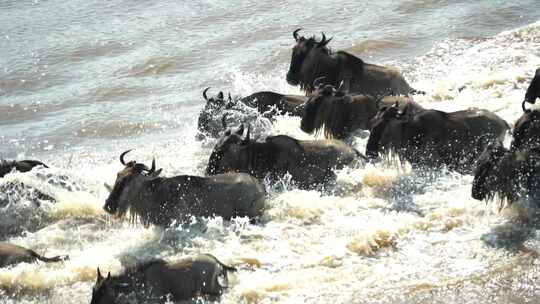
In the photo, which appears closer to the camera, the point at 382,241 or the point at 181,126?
the point at 382,241

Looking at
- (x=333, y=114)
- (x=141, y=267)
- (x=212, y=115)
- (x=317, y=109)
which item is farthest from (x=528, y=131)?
(x=212, y=115)

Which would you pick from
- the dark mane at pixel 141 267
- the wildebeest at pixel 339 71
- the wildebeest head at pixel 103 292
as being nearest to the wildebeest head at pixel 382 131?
the wildebeest at pixel 339 71

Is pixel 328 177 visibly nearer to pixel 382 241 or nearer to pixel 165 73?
pixel 382 241

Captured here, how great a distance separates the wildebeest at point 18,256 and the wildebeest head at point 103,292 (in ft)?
4.49

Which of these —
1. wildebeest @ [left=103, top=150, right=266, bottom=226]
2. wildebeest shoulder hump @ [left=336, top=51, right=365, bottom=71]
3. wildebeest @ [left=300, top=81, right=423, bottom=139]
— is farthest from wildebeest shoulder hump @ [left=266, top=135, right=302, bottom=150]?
wildebeest shoulder hump @ [left=336, top=51, right=365, bottom=71]

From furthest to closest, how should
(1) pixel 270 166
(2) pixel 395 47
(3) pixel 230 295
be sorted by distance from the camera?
(2) pixel 395 47 < (1) pixel 270 166 < (3) pixel 230 295

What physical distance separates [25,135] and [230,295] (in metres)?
7.12

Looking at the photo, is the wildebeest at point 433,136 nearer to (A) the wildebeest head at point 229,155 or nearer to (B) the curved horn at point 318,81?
(A) the wildebeest head at point 229,155

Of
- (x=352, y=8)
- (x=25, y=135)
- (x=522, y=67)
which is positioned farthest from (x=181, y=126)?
(x=352, y=8)

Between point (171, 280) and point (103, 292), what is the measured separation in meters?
0.59

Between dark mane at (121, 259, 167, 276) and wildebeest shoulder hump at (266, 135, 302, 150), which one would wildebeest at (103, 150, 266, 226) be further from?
dark mane at (121, 259, 167, 276)

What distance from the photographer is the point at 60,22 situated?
2062 centimetres

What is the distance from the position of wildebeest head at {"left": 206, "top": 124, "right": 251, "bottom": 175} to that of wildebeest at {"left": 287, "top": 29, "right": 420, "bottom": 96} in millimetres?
3207

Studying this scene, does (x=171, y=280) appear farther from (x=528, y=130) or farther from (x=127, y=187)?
(x=528, y=130)
